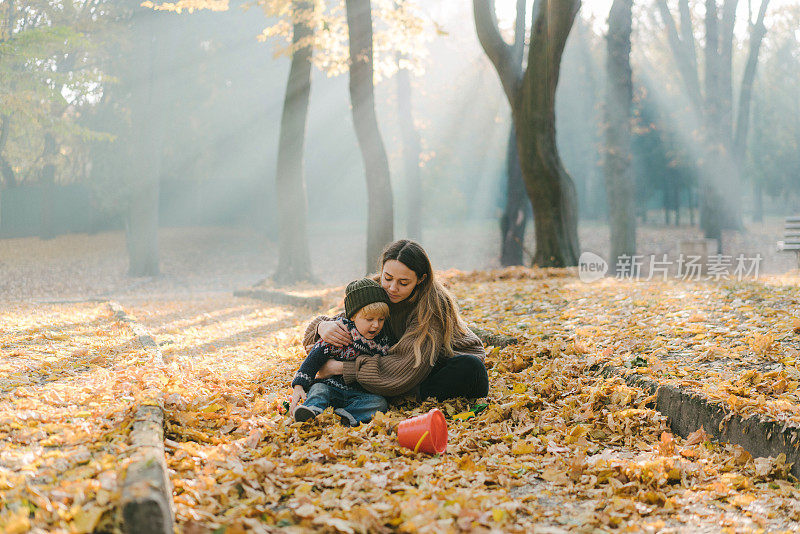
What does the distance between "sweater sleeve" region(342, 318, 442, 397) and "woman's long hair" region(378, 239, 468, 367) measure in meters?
0.03

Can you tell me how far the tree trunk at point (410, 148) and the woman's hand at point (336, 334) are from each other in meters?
16.1

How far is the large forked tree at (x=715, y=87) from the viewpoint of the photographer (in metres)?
19.5

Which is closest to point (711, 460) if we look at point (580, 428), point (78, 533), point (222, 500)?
point (580, 428)

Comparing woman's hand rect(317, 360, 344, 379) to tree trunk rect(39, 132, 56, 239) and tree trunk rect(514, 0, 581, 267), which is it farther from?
tree trunk rect(39, 132, 56, 239)

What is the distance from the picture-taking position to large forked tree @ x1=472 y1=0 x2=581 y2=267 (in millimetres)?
10242

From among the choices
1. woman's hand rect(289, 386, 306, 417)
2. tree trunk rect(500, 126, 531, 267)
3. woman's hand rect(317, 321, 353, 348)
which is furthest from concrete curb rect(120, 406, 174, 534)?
tree trunk rect(500, 126, 531, 267)

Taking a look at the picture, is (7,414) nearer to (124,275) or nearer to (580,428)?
(580,428)

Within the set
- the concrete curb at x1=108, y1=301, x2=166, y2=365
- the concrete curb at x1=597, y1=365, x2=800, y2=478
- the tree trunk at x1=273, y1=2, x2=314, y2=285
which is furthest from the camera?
the tree trunk at x1=273, y1=2, x2=314, y2=285

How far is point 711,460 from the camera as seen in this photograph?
331 cm

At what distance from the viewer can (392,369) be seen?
162 inches

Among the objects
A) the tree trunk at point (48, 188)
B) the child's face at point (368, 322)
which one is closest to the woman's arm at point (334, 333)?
the child's face at point (368, 322)

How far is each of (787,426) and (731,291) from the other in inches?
163

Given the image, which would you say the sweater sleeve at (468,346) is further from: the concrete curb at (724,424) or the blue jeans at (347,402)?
the concrete curb at (724,424)

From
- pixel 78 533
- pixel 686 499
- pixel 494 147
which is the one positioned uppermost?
pixel 494 147
